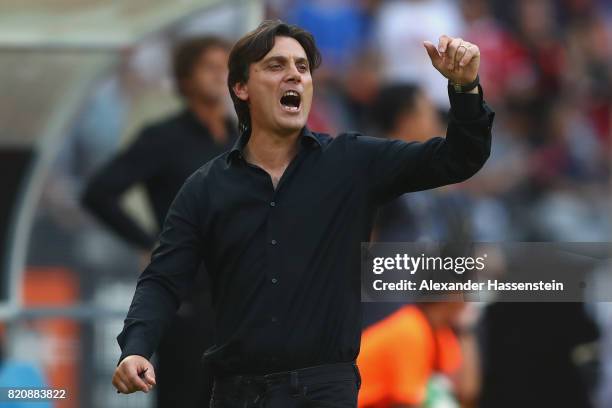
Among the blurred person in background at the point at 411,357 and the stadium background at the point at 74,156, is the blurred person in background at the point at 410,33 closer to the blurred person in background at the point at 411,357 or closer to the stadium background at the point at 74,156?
the stadium background at the point at 74,156

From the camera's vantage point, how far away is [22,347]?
7938mm

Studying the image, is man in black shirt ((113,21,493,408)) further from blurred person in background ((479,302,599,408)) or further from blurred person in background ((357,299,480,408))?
blurred person in background ((479,302,599,408))

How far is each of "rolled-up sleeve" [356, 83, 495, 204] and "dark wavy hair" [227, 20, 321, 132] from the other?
0.36 meters

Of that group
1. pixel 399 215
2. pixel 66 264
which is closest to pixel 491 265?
pixel 399 215

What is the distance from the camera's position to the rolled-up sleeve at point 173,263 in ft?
15.6

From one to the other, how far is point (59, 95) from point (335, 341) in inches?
154

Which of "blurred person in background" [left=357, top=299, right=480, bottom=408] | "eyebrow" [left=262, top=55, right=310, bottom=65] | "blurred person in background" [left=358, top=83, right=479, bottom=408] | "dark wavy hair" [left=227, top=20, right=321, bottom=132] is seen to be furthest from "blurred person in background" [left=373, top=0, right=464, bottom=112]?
"eyebrow" [left=262, top=55, right=310, bottom=65]

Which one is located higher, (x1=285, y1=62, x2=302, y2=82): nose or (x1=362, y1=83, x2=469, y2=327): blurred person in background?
(x1=362, y1=83, x2=469, y2=327): blurred person in background

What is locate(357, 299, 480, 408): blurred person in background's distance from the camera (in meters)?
6.29

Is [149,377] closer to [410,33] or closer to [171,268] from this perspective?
[171,268]

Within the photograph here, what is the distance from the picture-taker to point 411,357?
20.8 ft

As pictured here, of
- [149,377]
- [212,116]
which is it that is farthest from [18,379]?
[149,377]

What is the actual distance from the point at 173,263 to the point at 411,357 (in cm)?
183

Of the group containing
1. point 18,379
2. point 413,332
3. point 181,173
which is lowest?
point 18,379
